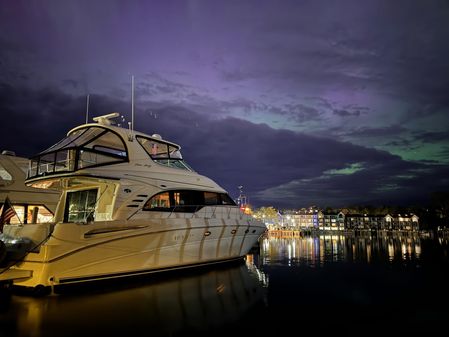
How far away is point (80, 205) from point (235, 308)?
7.21 m

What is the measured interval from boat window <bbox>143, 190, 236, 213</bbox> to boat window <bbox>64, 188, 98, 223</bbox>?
2.08 metres

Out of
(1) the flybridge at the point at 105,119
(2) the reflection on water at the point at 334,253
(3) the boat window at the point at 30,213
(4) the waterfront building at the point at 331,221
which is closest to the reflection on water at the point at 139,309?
(1) the flybridge at the point at 105,119

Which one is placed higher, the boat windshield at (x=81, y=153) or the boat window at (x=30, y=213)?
the boat windshield at (x=81, y=153)

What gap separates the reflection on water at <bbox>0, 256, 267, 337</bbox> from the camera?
6281 millimetres

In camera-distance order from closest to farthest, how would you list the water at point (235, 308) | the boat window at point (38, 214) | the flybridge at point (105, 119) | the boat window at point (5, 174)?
the water at point (235, 308), the flybridge at point (105, 119), the boat window at point (5, 174), the boat window at point (38, 214)

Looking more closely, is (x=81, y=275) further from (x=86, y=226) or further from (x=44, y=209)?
(x=44, y=209)

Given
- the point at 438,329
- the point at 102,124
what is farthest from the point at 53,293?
the point at 438,329

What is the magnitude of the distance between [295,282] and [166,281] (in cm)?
437

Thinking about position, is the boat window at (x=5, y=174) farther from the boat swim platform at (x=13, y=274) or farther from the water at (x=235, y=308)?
the boat swim platform at (x=13, y=274)

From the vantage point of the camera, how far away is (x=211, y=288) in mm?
9820

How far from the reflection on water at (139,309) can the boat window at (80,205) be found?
3.27 m

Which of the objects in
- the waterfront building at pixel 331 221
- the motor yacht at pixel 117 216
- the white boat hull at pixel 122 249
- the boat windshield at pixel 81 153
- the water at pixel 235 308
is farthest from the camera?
the waterfront building at pixel 331 221

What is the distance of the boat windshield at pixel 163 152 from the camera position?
13.0 meters

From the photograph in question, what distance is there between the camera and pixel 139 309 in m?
7.57
